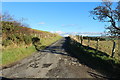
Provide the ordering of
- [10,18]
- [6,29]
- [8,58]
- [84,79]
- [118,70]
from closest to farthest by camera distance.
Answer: [84,79]
[118,70]
[8,58]
[6,29]
[10,18]

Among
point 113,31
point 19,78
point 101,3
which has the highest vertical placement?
point 101,3

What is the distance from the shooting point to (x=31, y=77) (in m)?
5.66

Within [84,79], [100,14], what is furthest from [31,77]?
[100,14]

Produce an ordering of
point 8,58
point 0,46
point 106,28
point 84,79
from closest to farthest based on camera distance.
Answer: point 84,79 < point 8,58 < point 0,46 < point 106,28

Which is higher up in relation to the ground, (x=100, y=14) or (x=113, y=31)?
(x=100, y=14)

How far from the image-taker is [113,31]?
11117 millimetres

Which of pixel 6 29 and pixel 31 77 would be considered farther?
pixel 6 29

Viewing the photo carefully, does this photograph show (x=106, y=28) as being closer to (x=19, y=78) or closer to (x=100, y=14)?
(x=100, y=14)

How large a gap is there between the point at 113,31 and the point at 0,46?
11.8m

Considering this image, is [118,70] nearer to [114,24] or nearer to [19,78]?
[19,78]

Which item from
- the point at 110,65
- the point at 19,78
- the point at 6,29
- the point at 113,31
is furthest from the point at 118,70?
the point at 6,29

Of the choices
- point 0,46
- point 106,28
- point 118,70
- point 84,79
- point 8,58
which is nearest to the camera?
point 84,79

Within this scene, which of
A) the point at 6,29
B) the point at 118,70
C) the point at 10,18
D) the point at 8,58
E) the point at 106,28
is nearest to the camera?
the point at 118,70

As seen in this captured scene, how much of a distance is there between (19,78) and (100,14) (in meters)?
10.6
